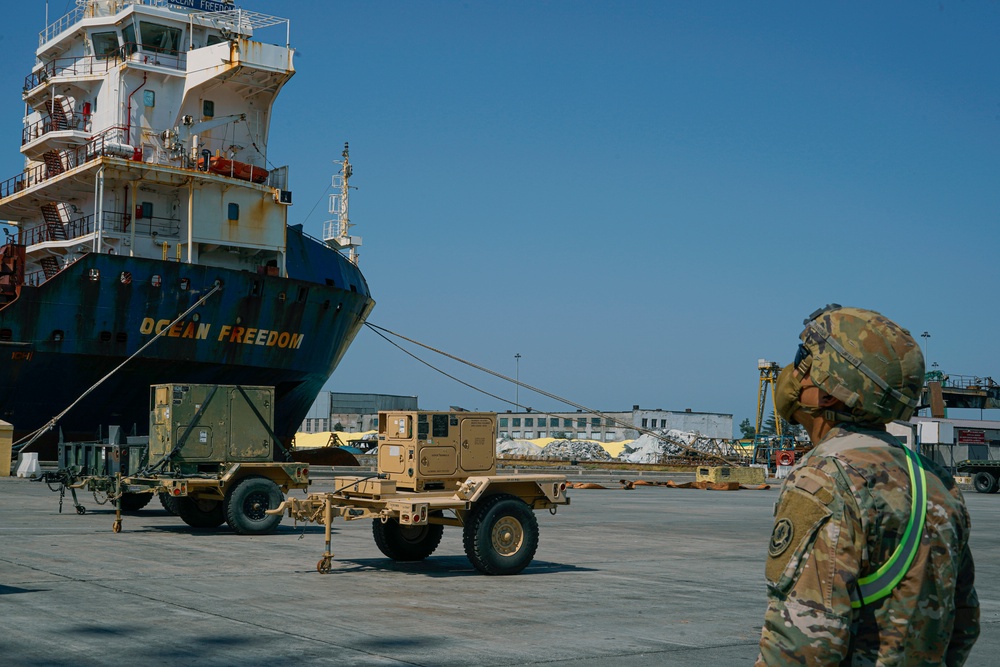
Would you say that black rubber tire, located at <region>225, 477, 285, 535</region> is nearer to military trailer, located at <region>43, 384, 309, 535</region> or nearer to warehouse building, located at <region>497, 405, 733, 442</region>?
military trailer, located at <region>43, 384, 309, 535</region>

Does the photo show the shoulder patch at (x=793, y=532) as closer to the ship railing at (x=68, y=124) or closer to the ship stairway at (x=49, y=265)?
the ship stairway at (x=49, y=265)

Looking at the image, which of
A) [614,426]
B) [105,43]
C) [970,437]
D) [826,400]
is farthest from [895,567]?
[614,426]

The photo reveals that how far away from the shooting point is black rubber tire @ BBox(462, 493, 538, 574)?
39.5ft

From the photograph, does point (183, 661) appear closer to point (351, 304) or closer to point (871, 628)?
point (871, 628)

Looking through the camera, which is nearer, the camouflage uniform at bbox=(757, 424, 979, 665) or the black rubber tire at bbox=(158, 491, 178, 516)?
the camouflage uniform at bbox=(757, 424, 979, 665)

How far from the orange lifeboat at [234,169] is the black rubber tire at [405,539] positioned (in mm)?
24301

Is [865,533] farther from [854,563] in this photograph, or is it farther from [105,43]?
[105,43]

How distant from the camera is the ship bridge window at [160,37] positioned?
3644 centimetres

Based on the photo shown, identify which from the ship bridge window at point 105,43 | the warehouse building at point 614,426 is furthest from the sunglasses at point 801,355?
the warehouse building at point 614,426

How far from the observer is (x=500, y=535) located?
12.3 metres

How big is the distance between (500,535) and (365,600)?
8.41ft

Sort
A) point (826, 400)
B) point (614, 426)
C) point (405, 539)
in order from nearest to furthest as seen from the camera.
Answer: point (826, 400) → point (405, 539) → point (614, 426)

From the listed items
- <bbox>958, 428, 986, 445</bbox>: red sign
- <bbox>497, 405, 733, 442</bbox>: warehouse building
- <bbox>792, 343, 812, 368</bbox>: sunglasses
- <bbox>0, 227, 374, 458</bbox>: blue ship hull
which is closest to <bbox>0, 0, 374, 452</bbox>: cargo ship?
<bbox>0, 227, 374, 458</bbox>: blue ship hull

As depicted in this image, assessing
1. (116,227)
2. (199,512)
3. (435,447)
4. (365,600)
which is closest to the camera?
(365,600)
